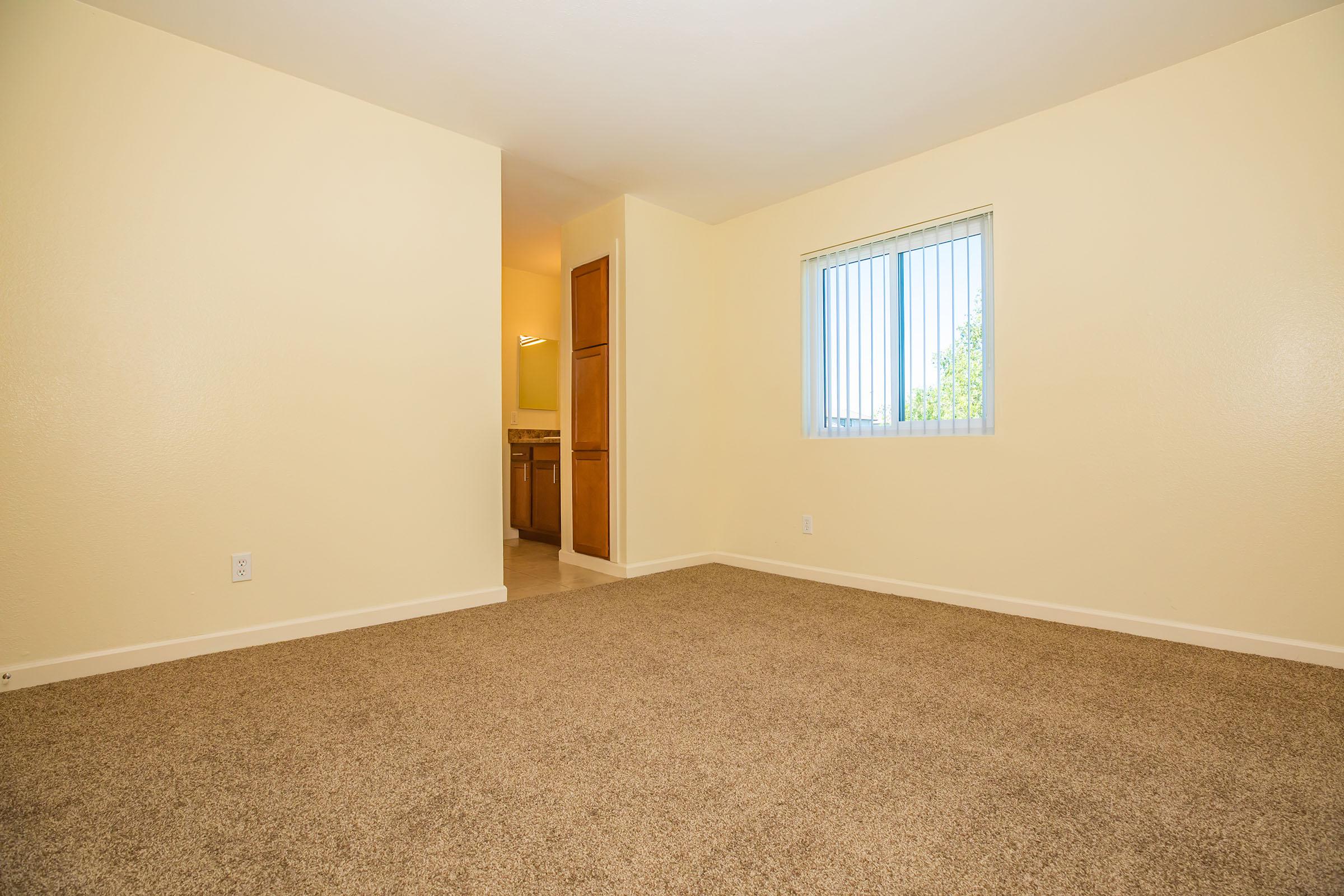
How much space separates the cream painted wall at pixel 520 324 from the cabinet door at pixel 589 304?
4.78ft

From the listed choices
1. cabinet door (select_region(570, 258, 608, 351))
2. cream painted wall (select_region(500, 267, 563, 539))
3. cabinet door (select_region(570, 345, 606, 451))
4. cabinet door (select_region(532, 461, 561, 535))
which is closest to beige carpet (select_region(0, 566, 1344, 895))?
cabinet door (select_region(570, 345, 606, 451))

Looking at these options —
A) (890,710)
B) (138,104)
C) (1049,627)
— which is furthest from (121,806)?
(1049,627)

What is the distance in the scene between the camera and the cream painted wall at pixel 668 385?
402cm

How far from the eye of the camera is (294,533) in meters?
2.65

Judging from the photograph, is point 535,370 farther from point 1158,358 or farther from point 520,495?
point 1158,358

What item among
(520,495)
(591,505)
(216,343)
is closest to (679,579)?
(591,505)

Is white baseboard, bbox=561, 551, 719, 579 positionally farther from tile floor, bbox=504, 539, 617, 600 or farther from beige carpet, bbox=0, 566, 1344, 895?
beige carpet, bbox=0, 566, 1344, 895

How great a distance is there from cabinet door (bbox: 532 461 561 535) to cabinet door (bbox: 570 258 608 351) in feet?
4.13

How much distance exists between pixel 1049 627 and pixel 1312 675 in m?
0.83

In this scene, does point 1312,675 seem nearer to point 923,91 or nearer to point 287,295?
point 923,91

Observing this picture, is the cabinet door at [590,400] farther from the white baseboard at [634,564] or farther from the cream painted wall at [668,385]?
the white baseboard at [634,564]

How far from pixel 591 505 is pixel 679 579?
2.80 feet

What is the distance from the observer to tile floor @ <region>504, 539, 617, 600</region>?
3.62 m

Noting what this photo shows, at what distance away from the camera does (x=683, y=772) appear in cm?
149
